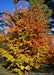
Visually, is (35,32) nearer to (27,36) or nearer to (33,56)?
(27,36)

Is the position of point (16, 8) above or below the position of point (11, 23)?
above

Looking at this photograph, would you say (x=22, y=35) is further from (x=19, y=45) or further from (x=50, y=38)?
(x=50, y=38)

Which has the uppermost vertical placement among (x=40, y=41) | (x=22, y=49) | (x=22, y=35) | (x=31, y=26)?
(x=31, y=26)

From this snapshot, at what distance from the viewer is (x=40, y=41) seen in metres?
6.38

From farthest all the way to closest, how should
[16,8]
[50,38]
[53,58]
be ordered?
1. [53,58]
2. [50,38]
3. [16,8]

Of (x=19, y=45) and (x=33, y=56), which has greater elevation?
(x=19, y=45)

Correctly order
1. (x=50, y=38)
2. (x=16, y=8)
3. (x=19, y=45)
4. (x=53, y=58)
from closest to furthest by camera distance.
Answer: (x=19, y=45)
(x=16, y=8)
(x=50, y=38)
(x=53, y=58)

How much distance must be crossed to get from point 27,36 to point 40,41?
881 mm

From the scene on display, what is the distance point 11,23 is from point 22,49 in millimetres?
1767

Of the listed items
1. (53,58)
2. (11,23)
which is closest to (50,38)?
(53,58)

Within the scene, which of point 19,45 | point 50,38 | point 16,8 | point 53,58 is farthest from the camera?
point 53,58

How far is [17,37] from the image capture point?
6.45 meters

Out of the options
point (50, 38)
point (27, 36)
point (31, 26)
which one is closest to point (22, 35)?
point (27, 36)

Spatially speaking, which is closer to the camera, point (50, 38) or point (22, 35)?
point (22, 35)
